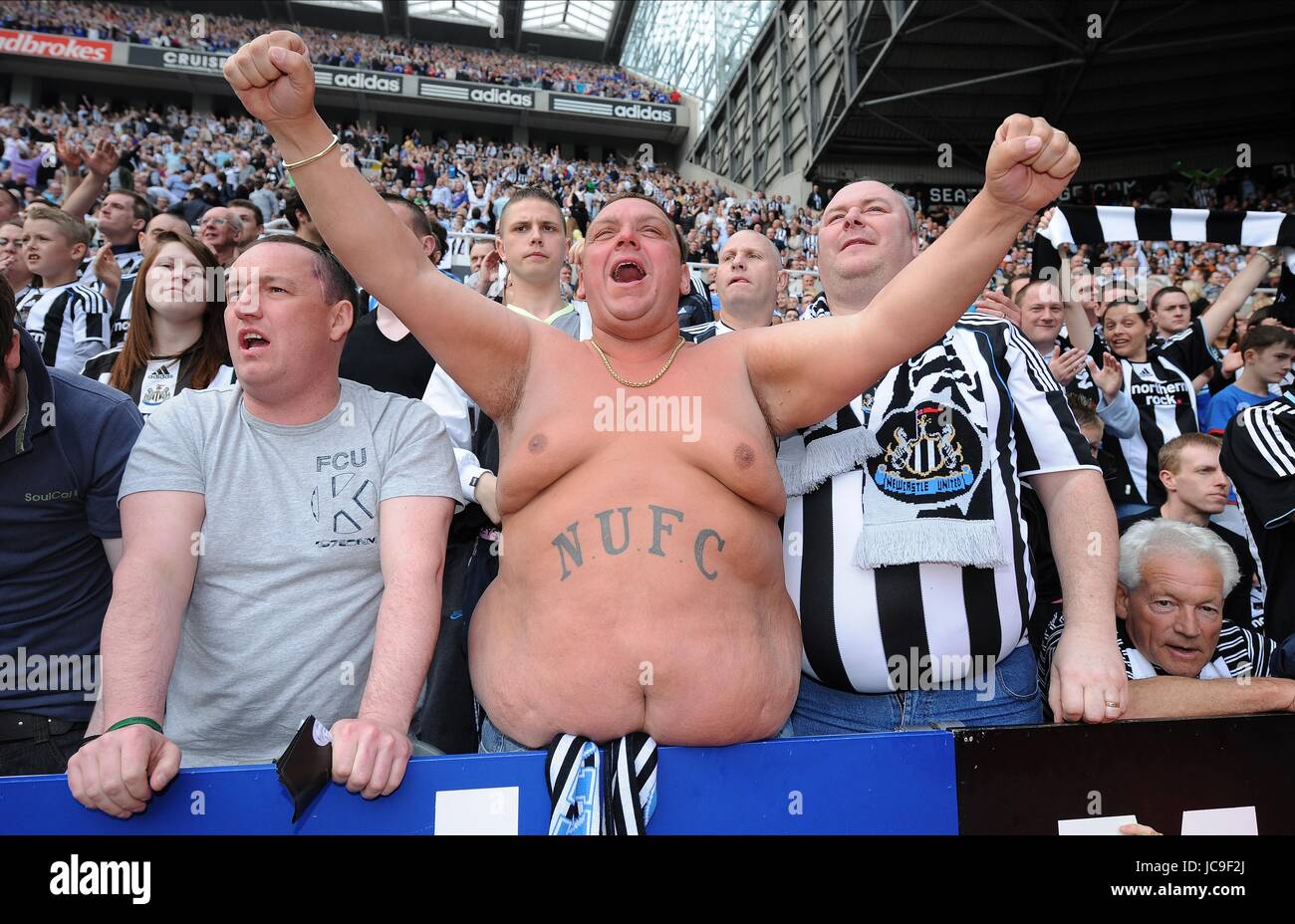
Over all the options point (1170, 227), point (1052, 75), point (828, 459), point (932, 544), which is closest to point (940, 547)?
point (932, 544)

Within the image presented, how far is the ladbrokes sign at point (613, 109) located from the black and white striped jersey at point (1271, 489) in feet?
114

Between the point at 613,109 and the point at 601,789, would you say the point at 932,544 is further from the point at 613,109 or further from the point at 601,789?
the point at 613,109

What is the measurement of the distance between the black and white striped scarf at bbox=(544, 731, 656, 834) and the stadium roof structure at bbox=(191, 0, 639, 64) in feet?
140

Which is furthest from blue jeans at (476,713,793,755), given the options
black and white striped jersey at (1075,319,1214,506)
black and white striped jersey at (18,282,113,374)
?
black and white striped jersey at (1075,319,1214,506)

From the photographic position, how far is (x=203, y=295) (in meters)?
3.13

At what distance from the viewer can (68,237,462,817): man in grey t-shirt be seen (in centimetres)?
189

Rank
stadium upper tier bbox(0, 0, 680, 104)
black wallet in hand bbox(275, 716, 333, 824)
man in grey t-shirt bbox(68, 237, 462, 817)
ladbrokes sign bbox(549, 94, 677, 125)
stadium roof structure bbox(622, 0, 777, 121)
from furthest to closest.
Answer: ladbrokes sign bbox(549, 94, 677, 125), stadium upper tier bbox(0, 0, 680, 104), stadium roof structure bbox(622, 0, 777, 121), man in grey t-shirt bbox(68, 237, 462, 817), black wallet in hand bbox(275, 716, 333, 824)

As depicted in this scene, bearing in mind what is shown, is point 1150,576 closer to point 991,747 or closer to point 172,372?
point 991,747

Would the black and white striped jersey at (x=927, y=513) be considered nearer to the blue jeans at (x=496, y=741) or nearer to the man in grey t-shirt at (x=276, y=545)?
the blue jeans at (x=496, y=741)

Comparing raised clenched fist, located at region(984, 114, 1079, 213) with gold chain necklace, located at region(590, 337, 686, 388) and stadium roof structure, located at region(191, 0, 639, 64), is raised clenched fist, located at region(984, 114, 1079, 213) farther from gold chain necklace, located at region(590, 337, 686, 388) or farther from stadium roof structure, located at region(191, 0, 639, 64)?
stadium roof structure, located at region(191, 0, 639, 64)

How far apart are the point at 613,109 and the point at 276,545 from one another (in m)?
36.4

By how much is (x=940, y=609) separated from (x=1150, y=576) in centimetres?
95

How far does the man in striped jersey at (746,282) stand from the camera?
3.63 metres
